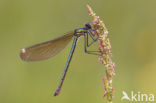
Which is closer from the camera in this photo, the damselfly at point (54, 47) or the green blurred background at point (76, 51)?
the damselfly at point (54, 47)

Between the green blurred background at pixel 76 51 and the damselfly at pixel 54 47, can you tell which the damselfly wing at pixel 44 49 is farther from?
the green blurred background at pixel 76 51

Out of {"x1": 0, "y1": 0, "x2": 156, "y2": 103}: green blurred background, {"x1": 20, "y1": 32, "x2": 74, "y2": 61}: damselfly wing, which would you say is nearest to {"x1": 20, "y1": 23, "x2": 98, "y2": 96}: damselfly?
{"x1": 20, "y1": 32, "x2": 74, "y2": 61}: damselfly wing

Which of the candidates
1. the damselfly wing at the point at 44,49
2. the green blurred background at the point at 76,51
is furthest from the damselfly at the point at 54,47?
the green blurred background at the point at 76,51

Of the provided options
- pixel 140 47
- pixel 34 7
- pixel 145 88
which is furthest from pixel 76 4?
pixel 145 88

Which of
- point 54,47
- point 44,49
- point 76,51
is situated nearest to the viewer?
point 44,49

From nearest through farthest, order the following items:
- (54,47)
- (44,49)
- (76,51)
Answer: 1. (44,49)
2. (54,47)
3. (76,51)

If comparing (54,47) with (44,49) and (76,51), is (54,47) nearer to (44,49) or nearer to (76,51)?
(44,49)

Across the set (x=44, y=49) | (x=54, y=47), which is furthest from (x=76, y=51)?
(x=44, y=49)

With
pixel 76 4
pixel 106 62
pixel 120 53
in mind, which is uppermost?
pixel 76 4

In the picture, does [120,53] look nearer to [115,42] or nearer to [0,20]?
[115,42]
